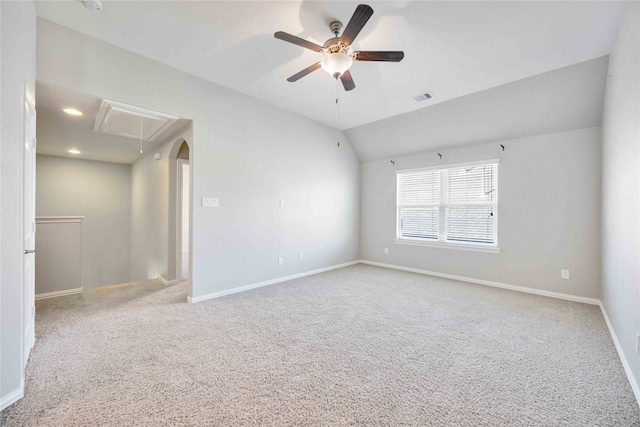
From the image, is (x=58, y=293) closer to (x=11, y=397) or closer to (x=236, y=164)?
(x=11, y=397)

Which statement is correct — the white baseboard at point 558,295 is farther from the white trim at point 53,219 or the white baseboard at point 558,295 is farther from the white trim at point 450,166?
the white trim at point 53,219

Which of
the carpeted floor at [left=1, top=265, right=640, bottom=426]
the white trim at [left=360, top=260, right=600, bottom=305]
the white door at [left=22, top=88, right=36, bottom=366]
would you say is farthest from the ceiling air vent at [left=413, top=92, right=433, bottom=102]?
the white door at [left=22, top=88, right=36, bottom=366]

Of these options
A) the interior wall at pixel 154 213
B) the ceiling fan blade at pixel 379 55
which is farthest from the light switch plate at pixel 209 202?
the ceiling fan blade at pixel 379 55

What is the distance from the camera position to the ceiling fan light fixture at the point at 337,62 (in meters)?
2.15

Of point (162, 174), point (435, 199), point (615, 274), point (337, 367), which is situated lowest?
point (337, 367)

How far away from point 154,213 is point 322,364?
14.7ft

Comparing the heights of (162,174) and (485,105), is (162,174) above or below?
below

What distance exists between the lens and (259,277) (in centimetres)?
402

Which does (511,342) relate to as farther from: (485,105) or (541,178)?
(485,105)

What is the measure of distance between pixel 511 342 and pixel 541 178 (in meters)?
2.58

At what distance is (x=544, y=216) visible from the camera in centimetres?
373

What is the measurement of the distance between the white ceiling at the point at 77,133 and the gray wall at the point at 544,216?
185 inches

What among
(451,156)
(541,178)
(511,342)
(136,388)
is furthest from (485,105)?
(136,388)

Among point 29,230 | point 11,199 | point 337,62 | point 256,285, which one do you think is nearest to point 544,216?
point 337,62
